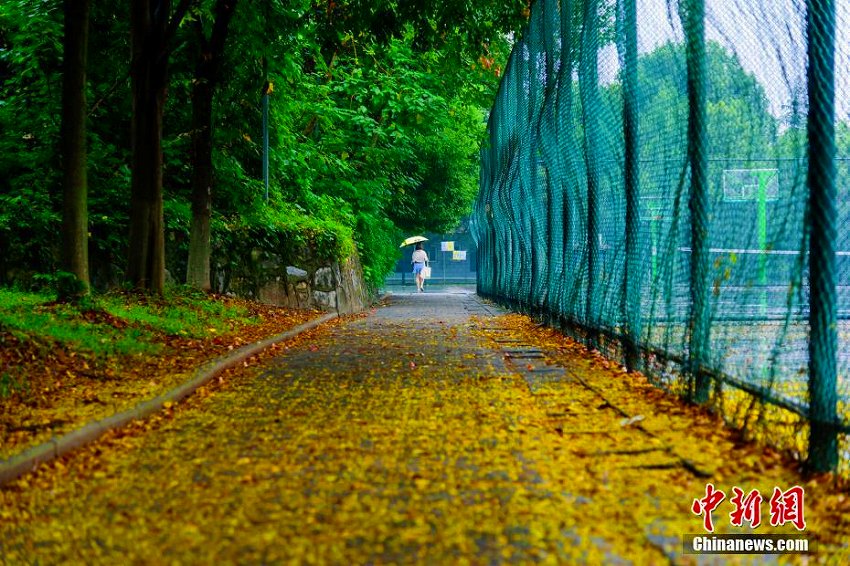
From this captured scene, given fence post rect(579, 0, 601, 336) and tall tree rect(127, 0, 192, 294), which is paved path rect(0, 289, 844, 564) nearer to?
fence post rect(579, 0, 601, 336)

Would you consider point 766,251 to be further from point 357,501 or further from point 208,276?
point 208,276

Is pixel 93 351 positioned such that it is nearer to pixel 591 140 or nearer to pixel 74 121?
pixel 74 121

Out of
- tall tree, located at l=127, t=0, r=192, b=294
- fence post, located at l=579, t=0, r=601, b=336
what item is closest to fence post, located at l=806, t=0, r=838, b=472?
fence post, located at l=579, t=0, r=601, b=336

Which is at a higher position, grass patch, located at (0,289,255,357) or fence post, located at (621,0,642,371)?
fence post, located at (621,0,642,371)

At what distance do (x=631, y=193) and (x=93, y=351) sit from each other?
190 inches

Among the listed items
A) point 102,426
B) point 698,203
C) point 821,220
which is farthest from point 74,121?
point 821,220

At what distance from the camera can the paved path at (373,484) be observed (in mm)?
2850

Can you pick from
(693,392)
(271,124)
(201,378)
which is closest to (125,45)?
(271,124)

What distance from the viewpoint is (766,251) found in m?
4.39

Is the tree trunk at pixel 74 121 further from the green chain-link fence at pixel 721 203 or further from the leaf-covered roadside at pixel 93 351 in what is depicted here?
the green chain-link fence at pixel 721 203

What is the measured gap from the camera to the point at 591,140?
8.45 metres

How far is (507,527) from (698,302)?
272 centimetres

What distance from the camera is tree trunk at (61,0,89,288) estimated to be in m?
8.79

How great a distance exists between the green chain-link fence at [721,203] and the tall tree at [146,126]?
5.22 meters
